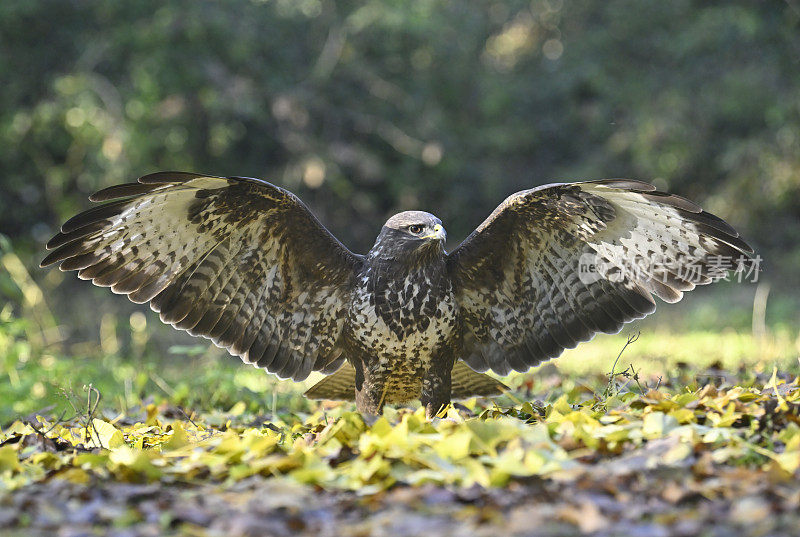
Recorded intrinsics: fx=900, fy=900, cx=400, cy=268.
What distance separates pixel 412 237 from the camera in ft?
13.8

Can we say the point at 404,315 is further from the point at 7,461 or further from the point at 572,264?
the point at 7,461

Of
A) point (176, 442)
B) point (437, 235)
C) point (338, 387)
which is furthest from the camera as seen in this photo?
point (338, 387)

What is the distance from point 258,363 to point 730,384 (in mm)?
2492

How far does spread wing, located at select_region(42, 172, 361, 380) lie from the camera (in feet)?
13.4

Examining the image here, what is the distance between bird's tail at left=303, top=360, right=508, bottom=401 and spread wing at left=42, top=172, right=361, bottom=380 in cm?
10

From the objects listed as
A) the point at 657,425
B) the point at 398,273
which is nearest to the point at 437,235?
the point at 398,273

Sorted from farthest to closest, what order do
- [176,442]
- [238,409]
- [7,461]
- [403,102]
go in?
1. [403,102]
2. [238,409]
3. [176,442]
4. [7,461]

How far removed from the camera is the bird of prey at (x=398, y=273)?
13.6ft

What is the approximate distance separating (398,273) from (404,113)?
11.1m

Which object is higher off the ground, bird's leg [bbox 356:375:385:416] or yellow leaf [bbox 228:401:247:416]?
bird's leg [bbox 356:375:385:416]

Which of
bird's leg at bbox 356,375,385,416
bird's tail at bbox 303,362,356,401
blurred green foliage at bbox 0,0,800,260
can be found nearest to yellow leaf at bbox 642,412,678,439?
bird's leg at bbox 356,375,385,416

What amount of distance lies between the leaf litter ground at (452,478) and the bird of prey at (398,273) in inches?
33.1

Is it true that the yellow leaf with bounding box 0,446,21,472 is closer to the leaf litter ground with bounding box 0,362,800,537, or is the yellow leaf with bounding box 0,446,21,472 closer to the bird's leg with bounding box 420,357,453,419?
the leaf litter ground with bounding box 0,362,800,537

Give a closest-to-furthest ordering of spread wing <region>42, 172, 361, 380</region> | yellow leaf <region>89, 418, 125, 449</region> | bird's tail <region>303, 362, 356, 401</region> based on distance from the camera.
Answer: yellow leaf <region>89, 418, 125, 449</region> < spread wing <region>42, 172, 361, 380</region> < bird's tail <region>303, 362, 356, 401</region>
